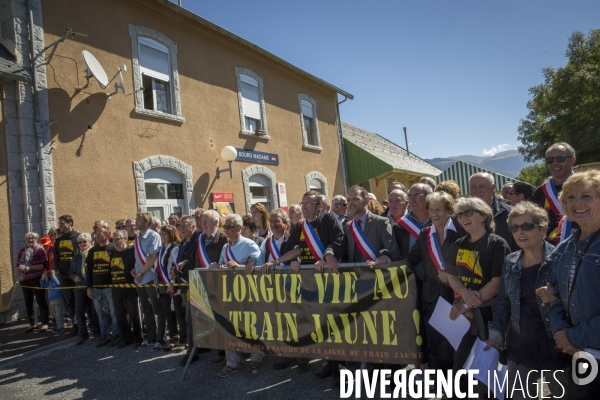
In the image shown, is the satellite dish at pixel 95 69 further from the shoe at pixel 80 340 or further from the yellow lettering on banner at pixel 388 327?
the yellow lettering on banner at pixel 388 327

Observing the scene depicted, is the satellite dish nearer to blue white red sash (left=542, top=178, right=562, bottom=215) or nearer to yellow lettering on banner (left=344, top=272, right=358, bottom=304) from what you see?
yellow lettering on banner (left=344, top=272, right=358, bottom=304)

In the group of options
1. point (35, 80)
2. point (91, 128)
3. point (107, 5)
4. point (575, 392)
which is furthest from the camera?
point (107, 5)

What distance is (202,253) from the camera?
5164 mm

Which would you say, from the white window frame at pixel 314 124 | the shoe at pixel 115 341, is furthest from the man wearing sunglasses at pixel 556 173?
the white window frame at pixel 314 124

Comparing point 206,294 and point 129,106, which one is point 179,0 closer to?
point 129,106

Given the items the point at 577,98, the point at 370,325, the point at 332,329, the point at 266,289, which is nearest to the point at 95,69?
the point at 266,289

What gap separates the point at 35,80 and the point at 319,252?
7.22 meters

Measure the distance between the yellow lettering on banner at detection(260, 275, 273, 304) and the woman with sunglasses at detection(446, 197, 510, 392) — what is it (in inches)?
73.5

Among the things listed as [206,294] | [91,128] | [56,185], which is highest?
[91,128]

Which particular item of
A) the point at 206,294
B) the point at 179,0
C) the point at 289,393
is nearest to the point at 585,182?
the point at 289,393

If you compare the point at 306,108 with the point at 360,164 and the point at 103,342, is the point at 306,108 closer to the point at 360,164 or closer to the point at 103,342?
the point at 360,164

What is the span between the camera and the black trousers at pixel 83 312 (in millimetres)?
6623

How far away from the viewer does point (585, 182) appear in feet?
7.42

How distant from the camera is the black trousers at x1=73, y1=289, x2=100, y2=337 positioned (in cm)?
662
